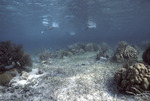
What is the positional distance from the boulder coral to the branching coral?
789 cm

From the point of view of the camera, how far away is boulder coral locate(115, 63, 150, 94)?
4.87m

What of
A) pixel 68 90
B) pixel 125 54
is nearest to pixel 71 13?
pixel 125 54

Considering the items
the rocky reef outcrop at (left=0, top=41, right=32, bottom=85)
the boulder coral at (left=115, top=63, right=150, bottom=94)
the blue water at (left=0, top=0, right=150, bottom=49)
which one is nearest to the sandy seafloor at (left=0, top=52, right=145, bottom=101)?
the boulder coral at (left=115, top=63, right=150, bottom=94)

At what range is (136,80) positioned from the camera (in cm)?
499

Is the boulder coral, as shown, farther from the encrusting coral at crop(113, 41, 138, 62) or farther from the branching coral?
the branching coral

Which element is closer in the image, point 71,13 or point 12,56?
point 12,56

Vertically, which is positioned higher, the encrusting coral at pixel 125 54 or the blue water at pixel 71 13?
the blue water at pixel 71 13

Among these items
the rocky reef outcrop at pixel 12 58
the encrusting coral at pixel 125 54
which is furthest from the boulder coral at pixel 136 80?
the rocky reef outcrop at pixel 12 58

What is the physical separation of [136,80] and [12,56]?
918cm

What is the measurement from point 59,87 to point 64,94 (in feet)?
2.44

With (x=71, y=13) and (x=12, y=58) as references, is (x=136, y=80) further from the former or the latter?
(x=71, y=13)

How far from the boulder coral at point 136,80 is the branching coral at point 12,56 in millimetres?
7887

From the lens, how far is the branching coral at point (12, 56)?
9.02m

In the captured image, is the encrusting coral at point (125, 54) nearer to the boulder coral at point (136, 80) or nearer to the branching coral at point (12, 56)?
the boulder coral at point (136, 80)
